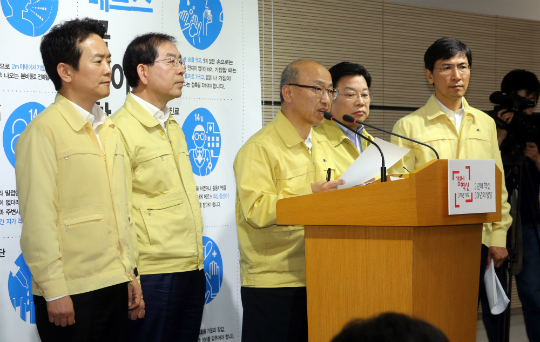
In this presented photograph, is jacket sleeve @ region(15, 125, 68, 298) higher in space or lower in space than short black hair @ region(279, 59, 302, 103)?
lower

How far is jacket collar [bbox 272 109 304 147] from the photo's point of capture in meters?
2.64

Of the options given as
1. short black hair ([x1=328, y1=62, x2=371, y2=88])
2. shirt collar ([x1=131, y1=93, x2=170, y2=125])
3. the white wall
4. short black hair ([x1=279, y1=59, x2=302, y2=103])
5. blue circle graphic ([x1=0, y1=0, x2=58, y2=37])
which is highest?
the white wall

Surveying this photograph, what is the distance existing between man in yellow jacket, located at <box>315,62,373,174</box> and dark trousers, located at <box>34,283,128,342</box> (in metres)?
1.49

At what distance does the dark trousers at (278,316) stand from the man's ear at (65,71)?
1277 millimetres

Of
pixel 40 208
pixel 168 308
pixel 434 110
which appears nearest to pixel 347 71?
pixel 434 110

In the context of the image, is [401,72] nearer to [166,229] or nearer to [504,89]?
[504,89]

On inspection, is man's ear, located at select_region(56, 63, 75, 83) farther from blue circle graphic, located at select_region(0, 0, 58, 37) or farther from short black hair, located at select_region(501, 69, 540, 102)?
short black hair, located at select_region(501, 69, 540, 102)

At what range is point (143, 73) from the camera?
8.84 ft

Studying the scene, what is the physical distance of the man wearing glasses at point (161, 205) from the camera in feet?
8.11

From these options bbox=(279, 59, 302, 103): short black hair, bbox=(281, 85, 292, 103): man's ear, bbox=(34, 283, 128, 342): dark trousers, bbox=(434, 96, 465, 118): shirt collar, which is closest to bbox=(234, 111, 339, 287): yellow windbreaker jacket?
bbox=(281, 85, 292, 103): man's ear

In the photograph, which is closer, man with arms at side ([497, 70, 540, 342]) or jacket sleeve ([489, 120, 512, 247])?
jacket sleeve ([489, 120, 512, 247])

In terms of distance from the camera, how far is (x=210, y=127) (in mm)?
3268

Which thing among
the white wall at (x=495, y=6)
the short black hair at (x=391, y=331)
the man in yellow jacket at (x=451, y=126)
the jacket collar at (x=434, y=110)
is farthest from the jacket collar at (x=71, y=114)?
the white wall at (x=495, y=6)

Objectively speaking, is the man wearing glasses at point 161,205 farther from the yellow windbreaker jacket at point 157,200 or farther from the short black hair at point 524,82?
the short black hair at point 524,82
